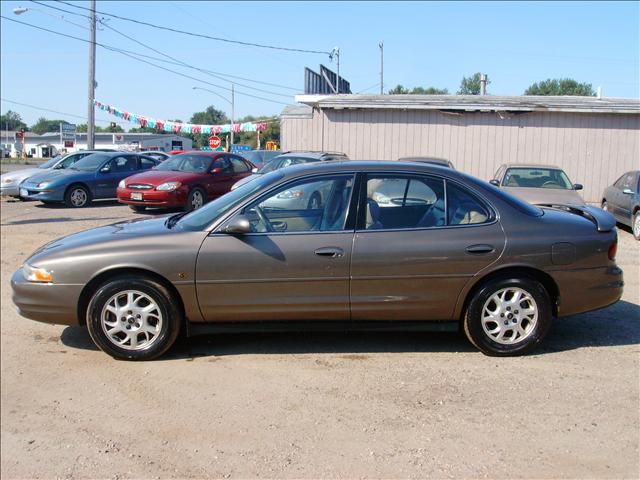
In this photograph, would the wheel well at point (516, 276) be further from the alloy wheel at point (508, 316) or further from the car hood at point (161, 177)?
the car hood at point (161, 177)

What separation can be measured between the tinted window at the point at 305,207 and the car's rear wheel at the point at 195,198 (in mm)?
8920

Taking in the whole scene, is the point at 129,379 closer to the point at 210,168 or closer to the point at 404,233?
the point at 404,233

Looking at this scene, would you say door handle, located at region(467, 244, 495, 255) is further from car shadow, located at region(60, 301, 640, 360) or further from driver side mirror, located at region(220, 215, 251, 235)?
driver side mirror, located at region(220, 215, 251, 235)

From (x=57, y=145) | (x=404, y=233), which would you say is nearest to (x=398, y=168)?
(x=404, y=233)

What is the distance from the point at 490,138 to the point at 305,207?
49.9ft

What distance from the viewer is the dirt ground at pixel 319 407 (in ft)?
11.4

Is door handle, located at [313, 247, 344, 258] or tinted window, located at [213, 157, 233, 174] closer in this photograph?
door handle, located at [313, 247, 344, 258]

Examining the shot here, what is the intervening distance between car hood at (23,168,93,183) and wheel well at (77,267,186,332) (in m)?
10.8

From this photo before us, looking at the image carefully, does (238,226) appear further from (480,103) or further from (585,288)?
(480,103)

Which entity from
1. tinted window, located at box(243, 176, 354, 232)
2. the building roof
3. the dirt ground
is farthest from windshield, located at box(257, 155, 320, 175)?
tinted window, located at box(243, 176, 354, 232)

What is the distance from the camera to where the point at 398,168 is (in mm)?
5289

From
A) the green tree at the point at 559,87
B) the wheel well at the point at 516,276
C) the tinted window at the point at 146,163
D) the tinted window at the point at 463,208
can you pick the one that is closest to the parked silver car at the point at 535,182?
the wheel well at the point at 516,276

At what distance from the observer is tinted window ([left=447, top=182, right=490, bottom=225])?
5.16 meters

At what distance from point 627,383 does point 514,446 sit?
1487 millimetres
